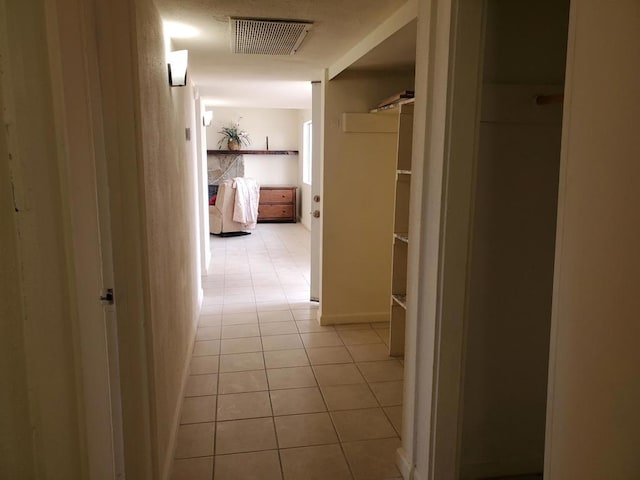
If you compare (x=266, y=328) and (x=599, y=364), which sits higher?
(x=599, y=364)

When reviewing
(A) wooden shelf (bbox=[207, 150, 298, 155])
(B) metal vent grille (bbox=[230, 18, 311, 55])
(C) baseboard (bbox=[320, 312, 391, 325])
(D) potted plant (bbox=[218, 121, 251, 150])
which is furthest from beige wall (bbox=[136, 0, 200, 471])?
(D) potted plant (bbox=[218, 121, 251, 150])

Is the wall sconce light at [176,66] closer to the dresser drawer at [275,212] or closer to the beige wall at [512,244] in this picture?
the beige wall at [512,244]

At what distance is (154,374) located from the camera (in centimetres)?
182

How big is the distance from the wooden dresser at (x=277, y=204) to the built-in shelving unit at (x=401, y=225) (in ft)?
21.7

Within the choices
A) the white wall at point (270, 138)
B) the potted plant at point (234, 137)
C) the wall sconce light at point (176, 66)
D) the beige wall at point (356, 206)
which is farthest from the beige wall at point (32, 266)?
the white wall at point (270, 138)

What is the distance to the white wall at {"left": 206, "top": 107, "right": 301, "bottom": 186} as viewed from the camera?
33.6 feet

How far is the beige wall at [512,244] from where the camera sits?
1.89 m

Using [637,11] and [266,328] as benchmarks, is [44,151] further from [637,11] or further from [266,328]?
[266,328]

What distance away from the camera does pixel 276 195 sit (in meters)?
10.1

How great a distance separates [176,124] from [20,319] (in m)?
2.48

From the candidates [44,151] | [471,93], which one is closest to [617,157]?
[471,93]

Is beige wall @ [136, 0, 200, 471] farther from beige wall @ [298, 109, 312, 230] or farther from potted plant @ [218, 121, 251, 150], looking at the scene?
potted plant @ [218, 121, 251, 150]

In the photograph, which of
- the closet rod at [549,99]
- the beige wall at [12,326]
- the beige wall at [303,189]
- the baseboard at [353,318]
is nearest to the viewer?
the beige wall at [12,326]

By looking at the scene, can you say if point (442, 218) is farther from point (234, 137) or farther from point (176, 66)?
point (234, 137)
